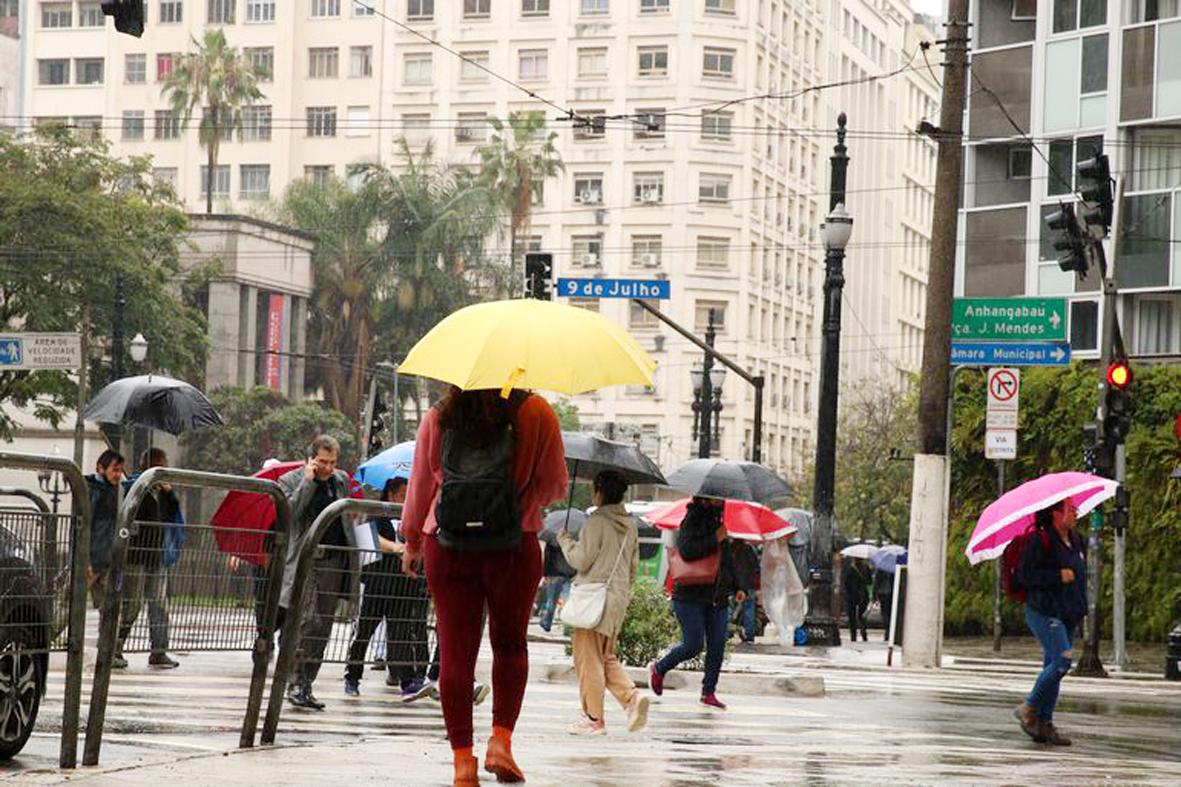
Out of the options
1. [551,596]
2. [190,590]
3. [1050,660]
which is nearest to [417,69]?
[551,596]

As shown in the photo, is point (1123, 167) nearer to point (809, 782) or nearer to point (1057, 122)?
point (1057, 122)

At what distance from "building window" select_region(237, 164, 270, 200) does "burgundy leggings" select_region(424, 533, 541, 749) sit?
108276 mm

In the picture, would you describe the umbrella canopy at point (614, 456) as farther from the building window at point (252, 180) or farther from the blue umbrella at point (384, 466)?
the building window at point (252, 180)

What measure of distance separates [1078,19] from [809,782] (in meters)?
37.2

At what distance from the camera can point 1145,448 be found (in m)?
39.2

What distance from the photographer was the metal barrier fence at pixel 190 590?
9.80 metres

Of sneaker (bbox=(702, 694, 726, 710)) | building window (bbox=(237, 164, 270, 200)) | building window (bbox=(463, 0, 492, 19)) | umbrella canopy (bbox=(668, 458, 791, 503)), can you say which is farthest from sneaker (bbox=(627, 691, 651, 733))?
building window (bbox=(237, 164, 270, 200))

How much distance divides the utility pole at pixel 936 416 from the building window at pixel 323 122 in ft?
298

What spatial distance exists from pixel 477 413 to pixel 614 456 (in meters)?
14.0

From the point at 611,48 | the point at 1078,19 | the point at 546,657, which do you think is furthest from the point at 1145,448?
the point at 611,48

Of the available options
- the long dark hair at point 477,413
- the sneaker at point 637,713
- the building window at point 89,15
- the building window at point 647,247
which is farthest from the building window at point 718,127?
the long dark hair at point 477,413

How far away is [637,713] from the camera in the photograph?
13.9 m

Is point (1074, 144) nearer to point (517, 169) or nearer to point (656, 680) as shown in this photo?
point (656, 680)

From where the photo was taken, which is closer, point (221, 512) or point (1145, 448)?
point (221, 512)
